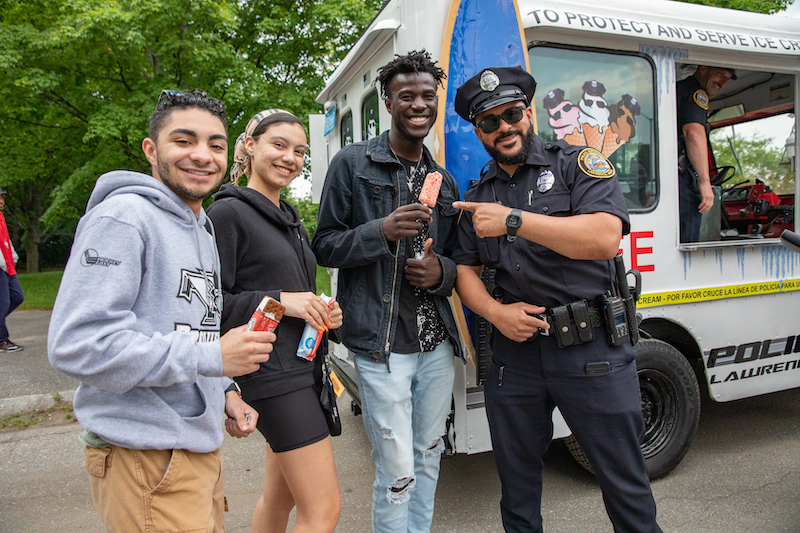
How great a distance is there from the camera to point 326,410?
1.93m

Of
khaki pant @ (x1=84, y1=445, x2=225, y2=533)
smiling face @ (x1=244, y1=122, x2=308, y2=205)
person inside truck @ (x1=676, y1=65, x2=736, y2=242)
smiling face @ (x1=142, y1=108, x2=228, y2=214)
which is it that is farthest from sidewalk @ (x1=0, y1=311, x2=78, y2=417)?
person inside truck @ (x1=676, y1=65, x2=736, y2=242)

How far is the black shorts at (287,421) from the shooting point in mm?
1803

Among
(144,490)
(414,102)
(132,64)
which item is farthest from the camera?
(132,64)

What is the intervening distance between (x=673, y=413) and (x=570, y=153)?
2010 mm

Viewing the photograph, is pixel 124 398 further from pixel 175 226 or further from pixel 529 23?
pixel 529 23

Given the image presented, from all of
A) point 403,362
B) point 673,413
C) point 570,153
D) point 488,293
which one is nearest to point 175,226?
point 403,362

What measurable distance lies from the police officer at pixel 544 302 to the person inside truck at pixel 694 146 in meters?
1.71

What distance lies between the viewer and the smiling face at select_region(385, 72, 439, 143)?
2203mm

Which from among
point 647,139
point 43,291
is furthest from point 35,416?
point 43,291

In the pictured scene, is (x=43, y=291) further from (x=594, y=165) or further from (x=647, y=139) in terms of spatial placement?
(x=594, y=165)

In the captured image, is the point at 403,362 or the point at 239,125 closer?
the point at 403,362

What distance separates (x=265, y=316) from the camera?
5.05 feet

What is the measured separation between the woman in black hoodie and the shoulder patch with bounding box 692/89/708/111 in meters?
2.93

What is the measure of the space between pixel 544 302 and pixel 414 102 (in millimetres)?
1023
